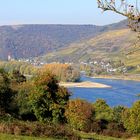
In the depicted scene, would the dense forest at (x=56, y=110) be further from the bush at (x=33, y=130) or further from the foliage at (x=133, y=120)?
the bush at (x=33, y=130)

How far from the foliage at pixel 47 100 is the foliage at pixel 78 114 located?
3.46ft

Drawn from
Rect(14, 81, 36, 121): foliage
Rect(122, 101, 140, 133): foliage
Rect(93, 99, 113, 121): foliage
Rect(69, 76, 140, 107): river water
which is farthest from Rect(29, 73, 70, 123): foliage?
Rect(69, 76, 140, 107): river water

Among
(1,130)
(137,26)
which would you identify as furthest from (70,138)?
(137,26)

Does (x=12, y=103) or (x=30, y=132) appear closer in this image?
(x=30, y=132)

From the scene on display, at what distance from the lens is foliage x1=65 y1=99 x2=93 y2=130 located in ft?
138

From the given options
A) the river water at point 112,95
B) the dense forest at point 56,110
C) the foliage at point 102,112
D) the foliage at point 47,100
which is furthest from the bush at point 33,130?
the river water at point 112,95

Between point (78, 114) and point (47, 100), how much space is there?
3.41 m

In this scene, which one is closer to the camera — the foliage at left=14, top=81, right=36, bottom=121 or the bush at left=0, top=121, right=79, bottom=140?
the bush at left=0, top=121, right=79, bottom=140

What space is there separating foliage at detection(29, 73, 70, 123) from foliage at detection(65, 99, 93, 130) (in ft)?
3.46

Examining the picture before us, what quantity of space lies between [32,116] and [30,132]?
27.8 metres

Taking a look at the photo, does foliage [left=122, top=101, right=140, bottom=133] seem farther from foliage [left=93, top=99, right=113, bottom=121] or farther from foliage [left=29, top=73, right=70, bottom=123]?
foliage [left=29, top=73, right=70, bottom=123]

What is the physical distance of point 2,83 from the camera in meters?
50.8

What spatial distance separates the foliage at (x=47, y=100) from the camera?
43375 mm

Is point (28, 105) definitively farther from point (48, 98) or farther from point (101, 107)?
point (101, 107)
